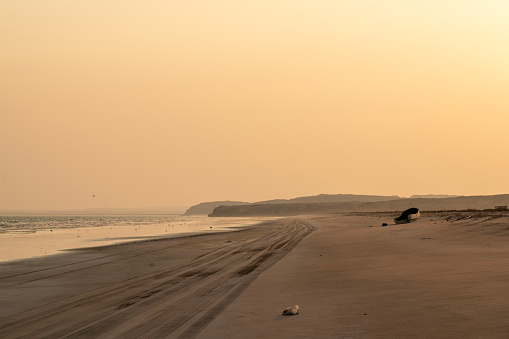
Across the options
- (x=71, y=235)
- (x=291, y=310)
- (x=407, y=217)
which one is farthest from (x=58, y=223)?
(x=291, y=310)

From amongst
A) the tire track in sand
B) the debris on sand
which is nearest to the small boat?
the tire track in sand

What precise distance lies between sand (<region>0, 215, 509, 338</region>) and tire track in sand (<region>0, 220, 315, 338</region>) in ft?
0.10

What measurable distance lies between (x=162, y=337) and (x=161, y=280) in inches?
331

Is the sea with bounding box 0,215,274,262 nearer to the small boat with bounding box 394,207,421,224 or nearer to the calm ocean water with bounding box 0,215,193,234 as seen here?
the calm ocean water with bounding box 0,215,193,234

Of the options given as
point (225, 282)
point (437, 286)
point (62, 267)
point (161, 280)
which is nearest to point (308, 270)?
point (225, 282)

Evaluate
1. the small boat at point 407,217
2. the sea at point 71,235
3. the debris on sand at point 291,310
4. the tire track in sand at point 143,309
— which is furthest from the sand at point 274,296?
the small boat at point 407,217

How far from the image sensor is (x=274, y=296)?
520 inches

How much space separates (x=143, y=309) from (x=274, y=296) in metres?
3.37

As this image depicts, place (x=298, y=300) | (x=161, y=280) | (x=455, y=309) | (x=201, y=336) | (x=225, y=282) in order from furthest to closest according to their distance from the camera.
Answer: (x=161, y=280) → (x=225, y=282) → (x=298, y=300) → (x=455, y=309) → (x=201, y=336)

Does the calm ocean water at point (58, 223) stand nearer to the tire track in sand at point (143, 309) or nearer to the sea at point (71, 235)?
the sea at point (71, 235)

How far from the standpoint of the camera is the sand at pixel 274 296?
368 inches

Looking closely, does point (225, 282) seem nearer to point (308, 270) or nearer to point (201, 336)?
point (308, 270)

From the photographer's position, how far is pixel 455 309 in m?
9.78

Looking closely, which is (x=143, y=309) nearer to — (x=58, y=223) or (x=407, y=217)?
(x=407, y=217)
